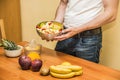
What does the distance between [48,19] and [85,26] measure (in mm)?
973

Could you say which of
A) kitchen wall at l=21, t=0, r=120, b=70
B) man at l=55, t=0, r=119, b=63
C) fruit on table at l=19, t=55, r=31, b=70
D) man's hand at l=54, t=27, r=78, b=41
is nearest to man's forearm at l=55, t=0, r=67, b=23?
man at l=55, t=0, r=119, b=63

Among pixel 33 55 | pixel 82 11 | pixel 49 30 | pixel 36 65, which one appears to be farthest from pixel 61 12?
pixel 36 65

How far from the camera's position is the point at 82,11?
1.64 m

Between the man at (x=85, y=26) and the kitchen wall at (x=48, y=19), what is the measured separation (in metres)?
0.31

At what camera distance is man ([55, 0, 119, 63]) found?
157 centimetres

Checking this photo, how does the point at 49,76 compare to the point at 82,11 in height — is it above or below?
below

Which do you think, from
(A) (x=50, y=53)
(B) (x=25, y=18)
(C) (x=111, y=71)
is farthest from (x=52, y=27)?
(B) (x=25, y=18)

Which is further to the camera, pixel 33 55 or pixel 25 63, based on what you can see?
pixel 33 55

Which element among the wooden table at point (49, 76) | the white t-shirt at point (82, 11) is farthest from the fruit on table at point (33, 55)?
the white t-shirt at point (82, 11)

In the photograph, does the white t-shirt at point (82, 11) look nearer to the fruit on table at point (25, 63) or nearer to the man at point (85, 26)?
the man at point (85, 26)

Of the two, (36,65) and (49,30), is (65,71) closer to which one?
(36,65)

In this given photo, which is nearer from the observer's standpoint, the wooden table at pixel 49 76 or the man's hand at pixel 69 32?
the wooden table at pixel 49 76

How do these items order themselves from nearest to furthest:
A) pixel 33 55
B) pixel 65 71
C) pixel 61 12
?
pixel 65 71 < pixel 33 55 < pixel 61 12

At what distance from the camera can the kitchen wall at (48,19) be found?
197 centimetres
